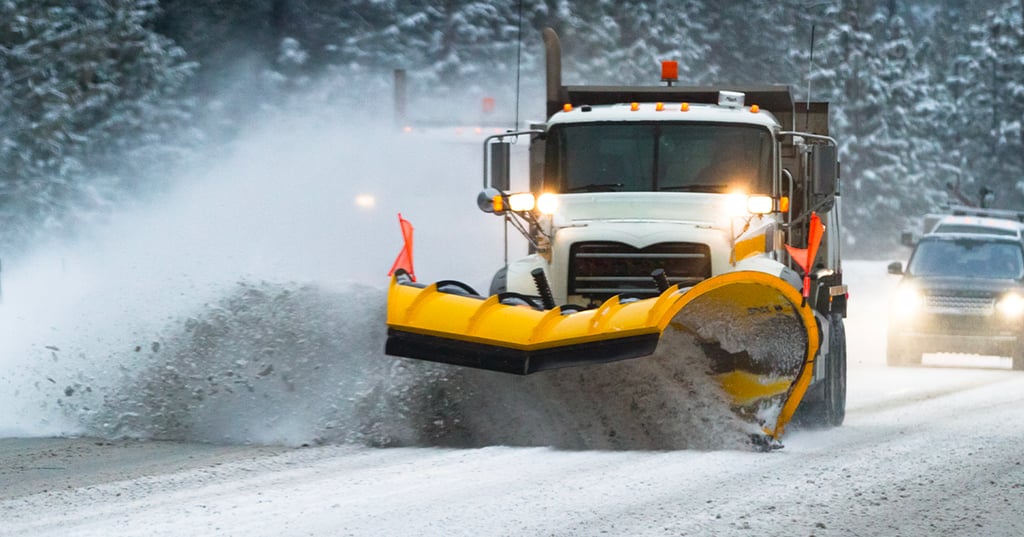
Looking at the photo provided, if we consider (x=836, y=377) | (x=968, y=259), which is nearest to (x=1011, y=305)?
(x=968, y=259)

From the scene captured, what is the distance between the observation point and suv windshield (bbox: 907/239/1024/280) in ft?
68.0

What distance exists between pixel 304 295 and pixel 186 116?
36.1 metres

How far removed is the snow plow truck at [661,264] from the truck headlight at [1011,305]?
25.5 ft

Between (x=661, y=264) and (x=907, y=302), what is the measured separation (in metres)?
10.8

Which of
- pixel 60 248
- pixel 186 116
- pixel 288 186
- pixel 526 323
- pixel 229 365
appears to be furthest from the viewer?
pixel 186 116

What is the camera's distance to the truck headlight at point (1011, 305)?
1964 centimetres

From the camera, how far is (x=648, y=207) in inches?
425

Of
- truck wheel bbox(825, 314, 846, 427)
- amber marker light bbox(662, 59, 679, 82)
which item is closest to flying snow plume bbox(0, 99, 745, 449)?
truck wheel bbox(825, 314, 846, 427)

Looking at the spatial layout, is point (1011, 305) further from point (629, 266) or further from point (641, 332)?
point (641, 332)

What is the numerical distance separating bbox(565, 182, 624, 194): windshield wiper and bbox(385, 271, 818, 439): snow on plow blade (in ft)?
4.57

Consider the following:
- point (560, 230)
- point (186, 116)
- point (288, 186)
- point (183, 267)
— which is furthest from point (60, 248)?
point (560, 230)

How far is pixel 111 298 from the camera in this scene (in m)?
12.7

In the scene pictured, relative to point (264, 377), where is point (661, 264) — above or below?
above

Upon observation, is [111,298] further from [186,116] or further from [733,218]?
[186,116]
